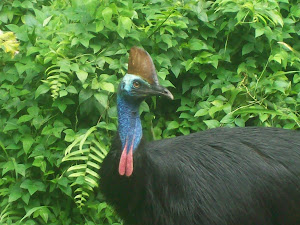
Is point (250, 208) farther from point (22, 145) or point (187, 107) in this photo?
point (22, 145)

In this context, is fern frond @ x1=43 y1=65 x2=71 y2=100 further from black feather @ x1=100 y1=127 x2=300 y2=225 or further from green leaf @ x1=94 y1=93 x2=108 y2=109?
black feather @ x1=100 y1=127 x2=300 y2=225

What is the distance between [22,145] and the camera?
398 centimetres

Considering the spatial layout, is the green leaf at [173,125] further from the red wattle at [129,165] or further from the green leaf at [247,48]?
the red wattle at [129,165]

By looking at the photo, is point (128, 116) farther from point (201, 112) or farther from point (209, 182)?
point (201, 112)

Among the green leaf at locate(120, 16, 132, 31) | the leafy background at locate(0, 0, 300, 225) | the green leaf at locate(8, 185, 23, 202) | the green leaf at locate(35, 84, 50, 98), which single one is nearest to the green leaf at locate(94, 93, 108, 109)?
the leafy background at locate(0, 0, 300, 225)

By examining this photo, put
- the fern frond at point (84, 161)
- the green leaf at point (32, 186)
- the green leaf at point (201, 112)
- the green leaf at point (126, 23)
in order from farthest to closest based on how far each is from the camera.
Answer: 1. the green leaf at point (201, 112)
2. the green leaf at point (126, 23)
3. the green leaf at point (32, 186)
4. the fern frond at point (84, 161)

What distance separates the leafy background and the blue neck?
0.79 m

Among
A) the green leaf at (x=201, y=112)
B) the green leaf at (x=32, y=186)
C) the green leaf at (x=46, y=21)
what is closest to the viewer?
the green leaf at (x=32, y=186)

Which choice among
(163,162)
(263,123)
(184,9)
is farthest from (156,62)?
(163,162)

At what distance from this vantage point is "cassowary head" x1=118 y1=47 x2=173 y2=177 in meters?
2.86

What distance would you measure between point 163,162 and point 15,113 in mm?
1446

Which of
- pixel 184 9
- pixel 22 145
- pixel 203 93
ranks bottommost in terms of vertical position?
pixel 22 145

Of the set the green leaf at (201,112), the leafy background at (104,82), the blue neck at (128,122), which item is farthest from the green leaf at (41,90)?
the blue neck at (128,122)

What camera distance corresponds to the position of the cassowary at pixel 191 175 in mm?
2912
